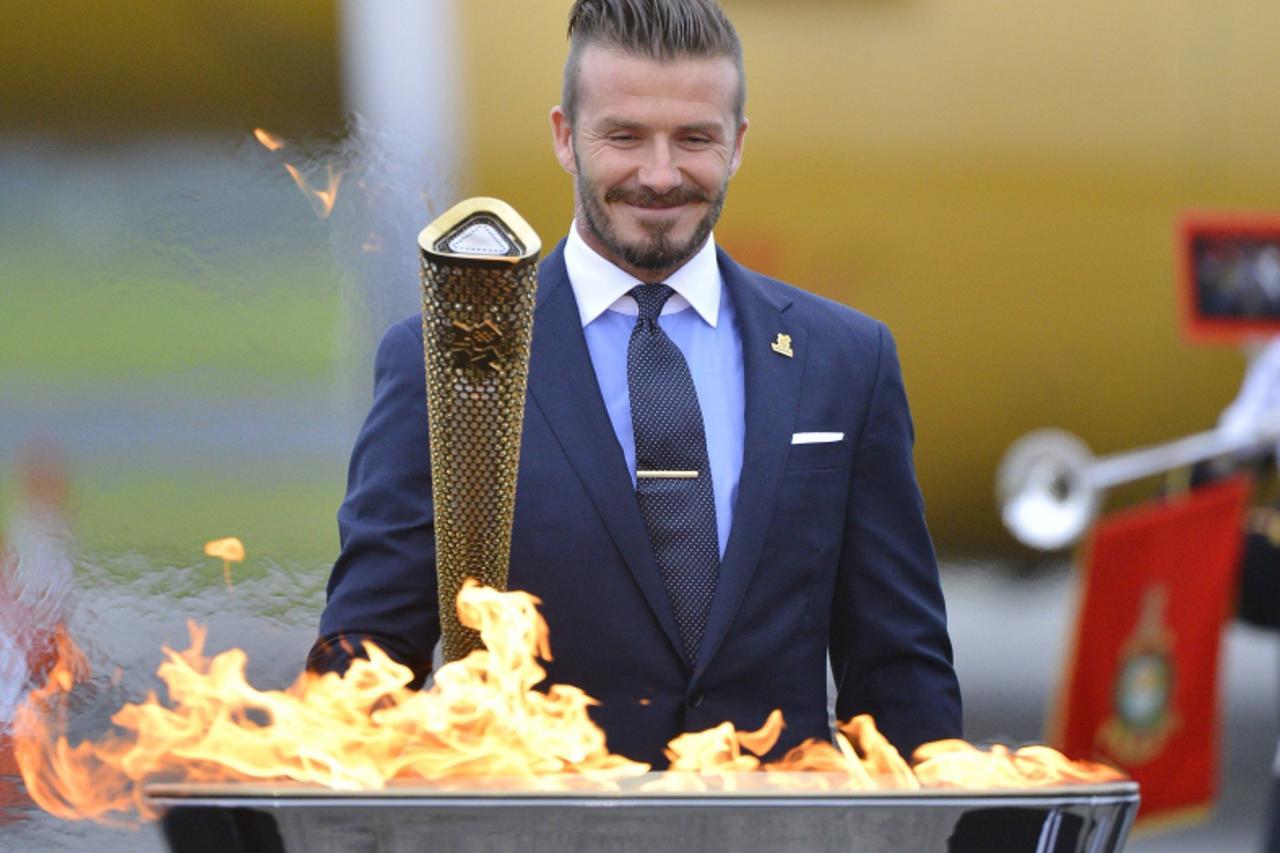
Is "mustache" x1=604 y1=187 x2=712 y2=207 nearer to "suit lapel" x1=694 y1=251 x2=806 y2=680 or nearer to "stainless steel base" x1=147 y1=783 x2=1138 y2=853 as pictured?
"suit lapel" x1=694 y1=251 x2=806 y2=680

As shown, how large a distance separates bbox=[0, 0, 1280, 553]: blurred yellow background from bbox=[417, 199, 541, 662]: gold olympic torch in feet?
9.34

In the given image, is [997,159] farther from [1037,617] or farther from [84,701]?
[84,701]

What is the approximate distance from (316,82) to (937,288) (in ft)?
6.26

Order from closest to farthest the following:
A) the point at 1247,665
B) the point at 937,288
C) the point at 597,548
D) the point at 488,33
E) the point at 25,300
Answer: the point at 597,548, the point at 25,300, the point at 488,33, the point at 937,288, the point at 1247,665

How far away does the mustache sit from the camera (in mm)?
1812

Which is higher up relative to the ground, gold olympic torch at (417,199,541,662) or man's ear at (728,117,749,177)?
man's ear at (728,117,749,177)

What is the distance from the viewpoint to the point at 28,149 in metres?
3.75

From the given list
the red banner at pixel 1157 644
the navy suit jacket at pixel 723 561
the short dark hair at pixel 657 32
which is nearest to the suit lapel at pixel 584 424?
the navy suit jacket at pixel 723 561

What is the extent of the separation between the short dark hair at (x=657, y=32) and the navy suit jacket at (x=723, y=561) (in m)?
0.25

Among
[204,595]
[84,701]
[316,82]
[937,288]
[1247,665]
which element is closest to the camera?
[84,701]

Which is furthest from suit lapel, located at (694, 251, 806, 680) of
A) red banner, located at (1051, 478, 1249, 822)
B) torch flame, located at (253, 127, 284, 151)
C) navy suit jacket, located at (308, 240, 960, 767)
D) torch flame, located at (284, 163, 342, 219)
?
red banner, located at (1051, 478, 1249, 822)

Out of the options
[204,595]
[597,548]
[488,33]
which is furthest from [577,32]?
[488,33]

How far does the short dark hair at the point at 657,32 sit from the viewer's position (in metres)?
1.80

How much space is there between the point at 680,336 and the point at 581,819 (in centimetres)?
81
